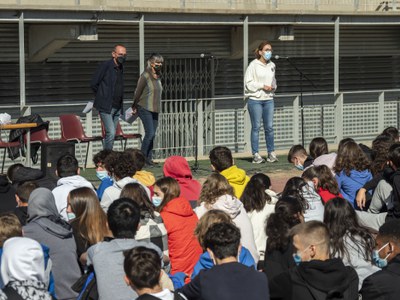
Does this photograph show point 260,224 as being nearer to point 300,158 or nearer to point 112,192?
point 112,192

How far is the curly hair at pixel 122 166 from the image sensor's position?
38.4ft

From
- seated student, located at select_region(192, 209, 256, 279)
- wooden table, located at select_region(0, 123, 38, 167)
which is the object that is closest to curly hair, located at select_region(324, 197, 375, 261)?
→ seated student, located at select_region(192, 209, 256, 279)

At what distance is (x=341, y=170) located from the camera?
12609 millimetres

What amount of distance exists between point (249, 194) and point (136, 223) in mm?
2343

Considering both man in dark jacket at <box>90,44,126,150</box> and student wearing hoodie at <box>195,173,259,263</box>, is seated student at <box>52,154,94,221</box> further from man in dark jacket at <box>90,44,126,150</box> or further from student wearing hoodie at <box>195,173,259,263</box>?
man in dark jacket at <box>90,44,126,150</box>

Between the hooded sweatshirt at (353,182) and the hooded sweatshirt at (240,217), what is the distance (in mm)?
2584

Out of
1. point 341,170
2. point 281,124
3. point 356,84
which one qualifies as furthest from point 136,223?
point 356,84

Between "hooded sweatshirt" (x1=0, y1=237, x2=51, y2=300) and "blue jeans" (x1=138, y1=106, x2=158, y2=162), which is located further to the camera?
"blue jeans" (x1=138, y1=106, x2=158, y2=162)

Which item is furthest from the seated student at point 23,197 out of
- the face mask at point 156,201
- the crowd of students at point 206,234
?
the face mask at point 156,201

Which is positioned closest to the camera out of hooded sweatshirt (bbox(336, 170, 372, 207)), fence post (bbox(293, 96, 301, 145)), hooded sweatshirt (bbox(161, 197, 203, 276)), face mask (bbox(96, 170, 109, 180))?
hooded sweatshirt (bbox(161, 197, 203, 276))

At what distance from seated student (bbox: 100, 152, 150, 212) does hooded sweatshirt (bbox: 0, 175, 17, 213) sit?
1011mm

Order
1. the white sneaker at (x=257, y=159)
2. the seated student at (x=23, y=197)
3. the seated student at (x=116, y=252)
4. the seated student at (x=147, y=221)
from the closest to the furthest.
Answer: the seated student at (x=116, y=252)
the seated student at (x=147, y=221)
the seated student at (x=23, y=197)
the white sneaker at (x=257, y=159)

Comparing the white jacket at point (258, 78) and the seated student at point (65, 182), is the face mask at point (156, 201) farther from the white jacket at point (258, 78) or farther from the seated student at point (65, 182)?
the white jacket at point (258, 78)

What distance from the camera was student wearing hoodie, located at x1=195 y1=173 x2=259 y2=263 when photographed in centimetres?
994
